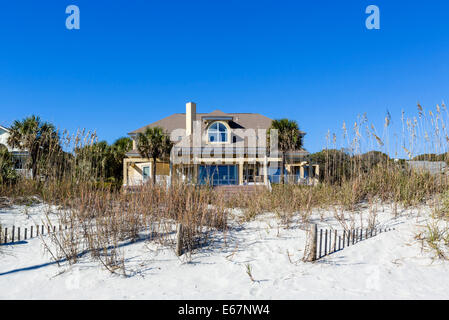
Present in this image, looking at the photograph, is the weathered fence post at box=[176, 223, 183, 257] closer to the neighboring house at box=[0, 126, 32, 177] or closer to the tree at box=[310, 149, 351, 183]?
the tree at box=[310, 149, 351, 183]

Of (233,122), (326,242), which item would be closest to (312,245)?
(326,242)

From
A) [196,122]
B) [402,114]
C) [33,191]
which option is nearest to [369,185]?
[402,114]

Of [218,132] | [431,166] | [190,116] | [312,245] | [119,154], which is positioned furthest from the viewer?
[119,154]

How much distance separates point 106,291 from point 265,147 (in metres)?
18.1

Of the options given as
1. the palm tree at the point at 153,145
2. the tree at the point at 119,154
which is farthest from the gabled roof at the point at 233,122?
the palm tree at the point at 153,145

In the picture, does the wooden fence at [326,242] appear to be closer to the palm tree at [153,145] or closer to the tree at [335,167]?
the tree at [335,167]

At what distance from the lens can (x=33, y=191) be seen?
10.4 m

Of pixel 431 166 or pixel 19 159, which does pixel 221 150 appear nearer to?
pixel 19 159

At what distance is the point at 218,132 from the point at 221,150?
8.46 feet

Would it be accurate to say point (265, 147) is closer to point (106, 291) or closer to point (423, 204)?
point (423, 204)

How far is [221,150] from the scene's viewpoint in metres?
23.9

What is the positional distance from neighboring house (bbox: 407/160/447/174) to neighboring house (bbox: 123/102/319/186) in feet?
38.8

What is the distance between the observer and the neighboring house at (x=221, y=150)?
2265cm

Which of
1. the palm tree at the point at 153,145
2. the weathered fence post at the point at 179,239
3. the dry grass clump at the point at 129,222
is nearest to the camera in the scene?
the weathered fence post at the point at 179,239
